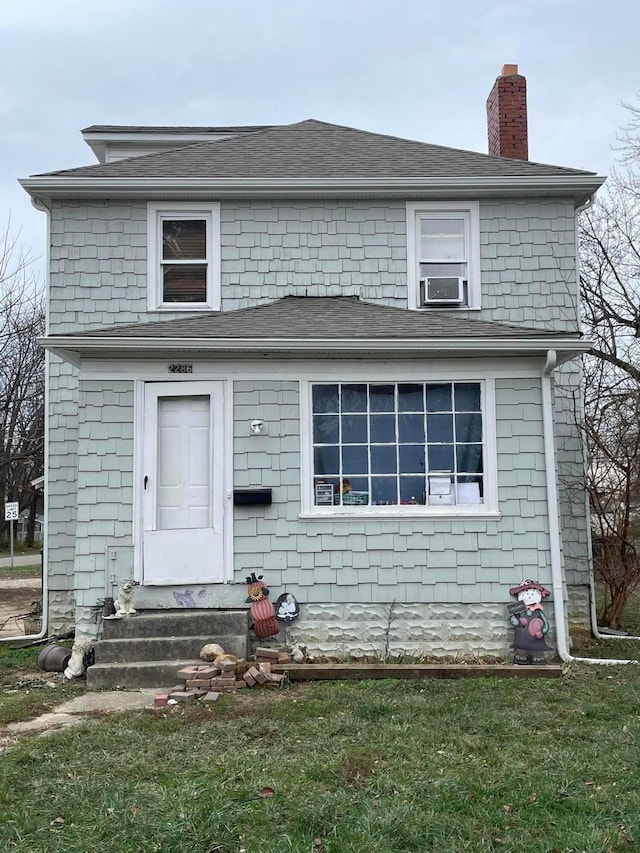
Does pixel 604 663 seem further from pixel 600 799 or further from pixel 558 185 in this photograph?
pixel 558 185

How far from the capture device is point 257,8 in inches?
499

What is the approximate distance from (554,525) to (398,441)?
72.1 inches

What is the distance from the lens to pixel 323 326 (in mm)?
8398

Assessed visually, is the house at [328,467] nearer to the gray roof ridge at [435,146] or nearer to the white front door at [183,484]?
the white front door at [183,484]

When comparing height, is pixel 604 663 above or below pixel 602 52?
below

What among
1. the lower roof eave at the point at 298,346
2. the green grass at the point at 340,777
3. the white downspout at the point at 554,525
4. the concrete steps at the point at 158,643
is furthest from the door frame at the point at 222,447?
the white downspout at the point at 554,525

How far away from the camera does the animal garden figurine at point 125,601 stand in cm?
780

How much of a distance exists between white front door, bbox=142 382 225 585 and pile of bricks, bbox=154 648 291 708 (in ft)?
3.75

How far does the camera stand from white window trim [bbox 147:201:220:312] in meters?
9.52

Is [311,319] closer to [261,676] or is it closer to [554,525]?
[554,525]

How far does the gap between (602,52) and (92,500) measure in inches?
606

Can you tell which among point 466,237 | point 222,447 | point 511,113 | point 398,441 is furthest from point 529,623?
point 511,113

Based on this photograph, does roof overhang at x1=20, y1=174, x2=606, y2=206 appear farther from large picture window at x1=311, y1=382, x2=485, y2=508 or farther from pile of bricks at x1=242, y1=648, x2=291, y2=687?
pile of bricks at x1=242, y1=648, x2=291, y2=687

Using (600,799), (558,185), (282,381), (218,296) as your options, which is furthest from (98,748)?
(558,185)
